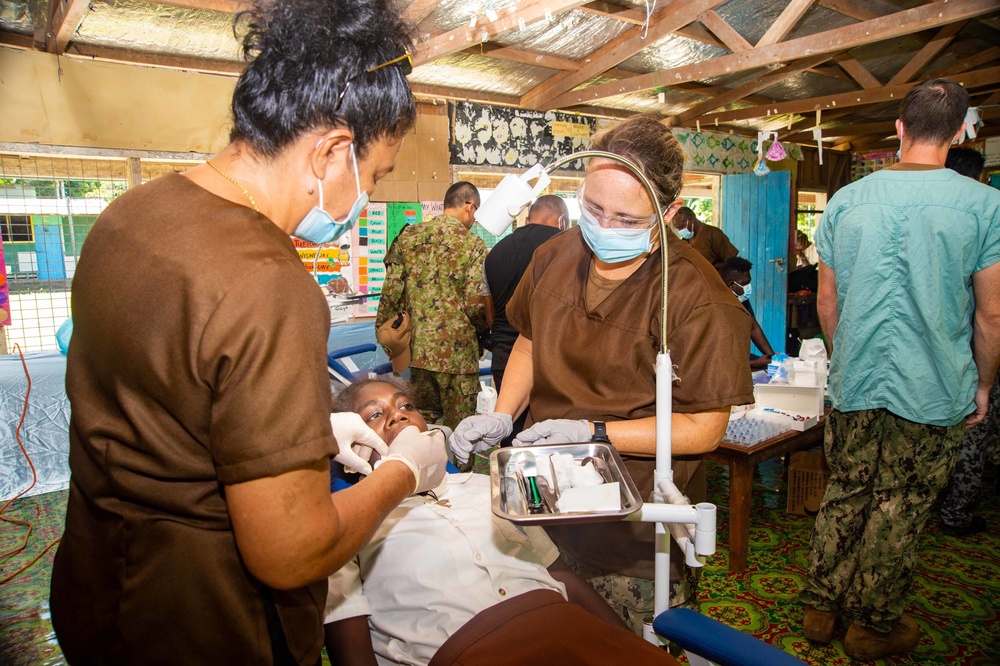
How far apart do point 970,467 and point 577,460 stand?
2.64 m

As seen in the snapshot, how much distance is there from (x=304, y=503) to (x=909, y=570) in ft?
6.84

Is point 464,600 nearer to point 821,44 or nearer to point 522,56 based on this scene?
point 821,44

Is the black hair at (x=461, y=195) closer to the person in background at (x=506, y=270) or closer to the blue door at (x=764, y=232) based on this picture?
the person in background at (x=506, y=270)

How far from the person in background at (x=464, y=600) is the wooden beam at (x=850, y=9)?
13.9 feet

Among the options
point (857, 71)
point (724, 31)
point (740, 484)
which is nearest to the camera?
point (740, 484)

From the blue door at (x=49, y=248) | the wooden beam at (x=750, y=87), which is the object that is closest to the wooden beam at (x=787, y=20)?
the wooden beam at (x=750, y=87)

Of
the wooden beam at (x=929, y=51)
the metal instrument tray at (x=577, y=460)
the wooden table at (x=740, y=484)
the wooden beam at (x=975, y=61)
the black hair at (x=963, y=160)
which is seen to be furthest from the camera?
the wooden beam at (x=975, y=61)

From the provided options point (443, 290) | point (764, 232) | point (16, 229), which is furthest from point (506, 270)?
point (764, 232)

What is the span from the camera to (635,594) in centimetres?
139

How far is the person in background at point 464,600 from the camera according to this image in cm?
119

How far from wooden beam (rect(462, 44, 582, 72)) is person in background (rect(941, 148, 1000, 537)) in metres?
3.01

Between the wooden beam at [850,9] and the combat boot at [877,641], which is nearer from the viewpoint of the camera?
the combat boot at [877,641]

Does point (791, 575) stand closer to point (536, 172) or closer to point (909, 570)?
point (909, 570)

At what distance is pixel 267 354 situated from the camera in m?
0.68
